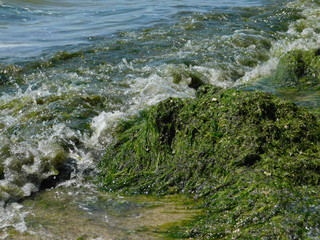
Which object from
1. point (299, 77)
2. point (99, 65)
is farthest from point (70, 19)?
point (299, 77)

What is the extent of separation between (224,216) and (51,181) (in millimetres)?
2145

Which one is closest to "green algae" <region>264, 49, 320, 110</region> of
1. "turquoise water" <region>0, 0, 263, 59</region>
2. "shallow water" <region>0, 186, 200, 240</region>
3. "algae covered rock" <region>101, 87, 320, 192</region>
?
"algae covered rock" <region>101, 87, 320, 192</region>

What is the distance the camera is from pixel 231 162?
4.04m

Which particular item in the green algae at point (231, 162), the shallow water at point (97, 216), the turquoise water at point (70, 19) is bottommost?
the shallow water at point (97, 216)

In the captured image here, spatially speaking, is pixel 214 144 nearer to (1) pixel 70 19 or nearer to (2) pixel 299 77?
(2) pixel 299 77

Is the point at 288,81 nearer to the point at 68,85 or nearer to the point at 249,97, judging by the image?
the point at 249,97

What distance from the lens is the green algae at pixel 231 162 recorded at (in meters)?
3.25

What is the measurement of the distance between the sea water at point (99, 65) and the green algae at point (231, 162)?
0.62 m

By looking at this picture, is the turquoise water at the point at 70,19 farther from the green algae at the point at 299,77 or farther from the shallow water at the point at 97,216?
the shallow water at the point at 97,216

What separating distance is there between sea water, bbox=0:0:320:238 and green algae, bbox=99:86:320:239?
2.05 ft

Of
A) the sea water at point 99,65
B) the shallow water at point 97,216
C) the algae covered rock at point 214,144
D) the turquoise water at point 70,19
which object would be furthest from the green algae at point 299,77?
the turquoise water at point 70,19

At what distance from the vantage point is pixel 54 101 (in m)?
6.91

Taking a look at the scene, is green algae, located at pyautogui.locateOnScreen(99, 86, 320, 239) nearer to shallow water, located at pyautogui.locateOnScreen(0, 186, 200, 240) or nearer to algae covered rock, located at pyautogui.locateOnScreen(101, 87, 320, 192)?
algae covered rock, located at pyautogui.locateOnScreen(101, 87, 320, 192)

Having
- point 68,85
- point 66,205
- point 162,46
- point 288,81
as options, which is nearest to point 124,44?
point 162,46
